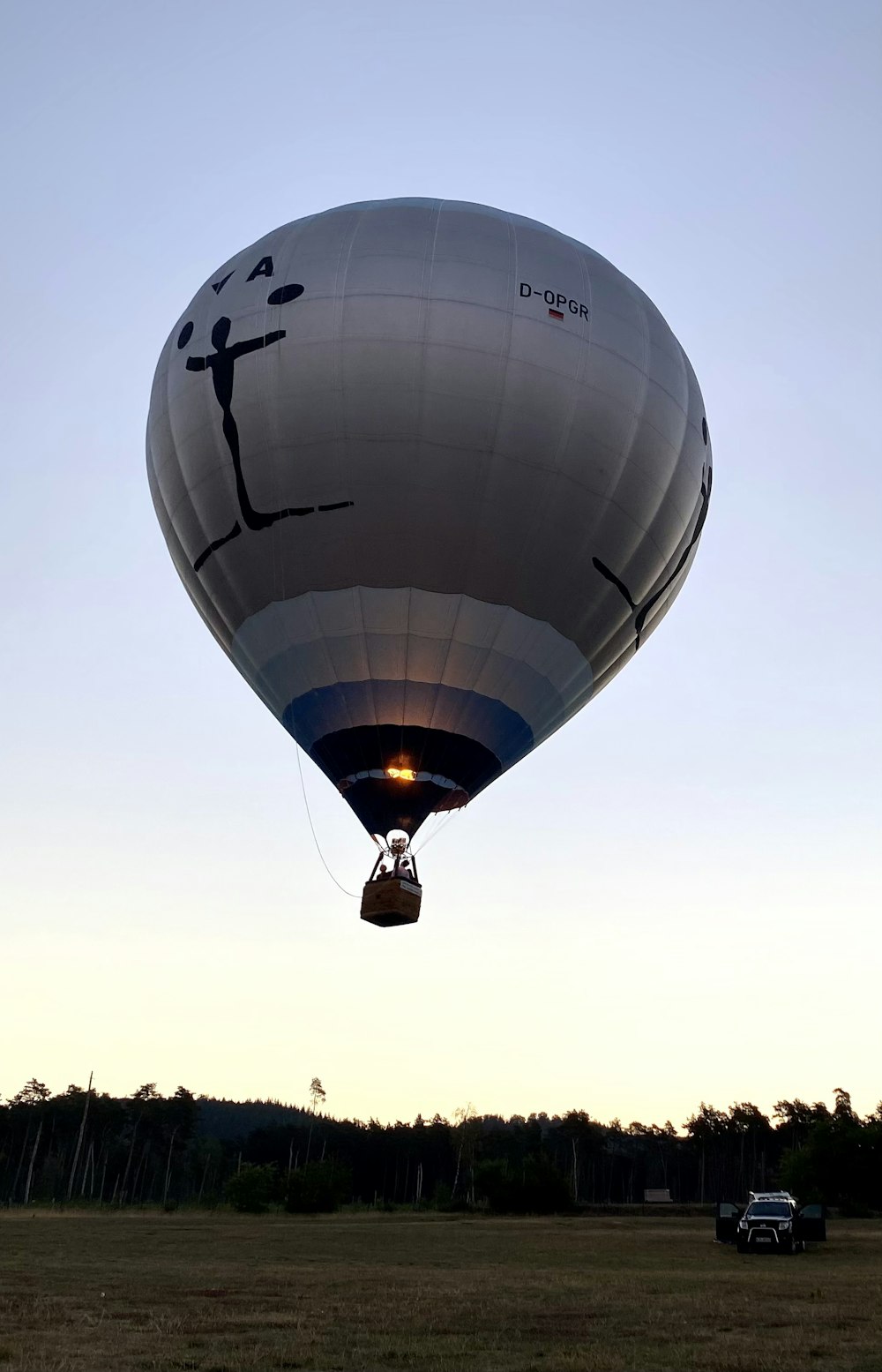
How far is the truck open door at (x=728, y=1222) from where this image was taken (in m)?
27.0

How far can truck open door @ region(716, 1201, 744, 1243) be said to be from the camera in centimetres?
2702

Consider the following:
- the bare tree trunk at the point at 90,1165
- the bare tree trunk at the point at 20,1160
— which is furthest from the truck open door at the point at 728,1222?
the bare tree trunk at the point at 20,1160

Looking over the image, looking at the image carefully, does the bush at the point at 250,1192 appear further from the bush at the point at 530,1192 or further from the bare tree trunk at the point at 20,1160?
the bare tree trunk at the point at 20,1160

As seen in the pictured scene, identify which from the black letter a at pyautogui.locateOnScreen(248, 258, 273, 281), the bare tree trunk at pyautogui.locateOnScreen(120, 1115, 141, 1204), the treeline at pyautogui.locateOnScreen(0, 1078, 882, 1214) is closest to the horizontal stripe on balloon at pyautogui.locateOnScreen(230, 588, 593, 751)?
the black letter a at pyautogui.locateOnScreen(248, 258, 273, 281)

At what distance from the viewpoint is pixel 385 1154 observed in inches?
4188

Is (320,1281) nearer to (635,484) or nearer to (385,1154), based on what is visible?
(635,484)

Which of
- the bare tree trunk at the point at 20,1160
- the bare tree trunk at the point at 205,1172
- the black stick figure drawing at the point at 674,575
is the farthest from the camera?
the bare tree trunk at the point at 205,1172

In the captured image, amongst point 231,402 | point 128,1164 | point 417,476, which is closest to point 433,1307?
point 417,476

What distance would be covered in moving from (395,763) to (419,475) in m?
5.23

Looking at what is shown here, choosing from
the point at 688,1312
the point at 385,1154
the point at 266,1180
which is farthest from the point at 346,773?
the point at 385,1154

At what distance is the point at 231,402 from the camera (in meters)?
21.6

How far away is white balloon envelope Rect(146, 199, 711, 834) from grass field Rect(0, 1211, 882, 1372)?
814 cm

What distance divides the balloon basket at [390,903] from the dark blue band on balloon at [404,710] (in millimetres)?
2290

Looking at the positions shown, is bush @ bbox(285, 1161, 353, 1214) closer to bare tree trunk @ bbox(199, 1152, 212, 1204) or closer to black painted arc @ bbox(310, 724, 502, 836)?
black painted arc @ bbox(310, 724, 502, 836)
